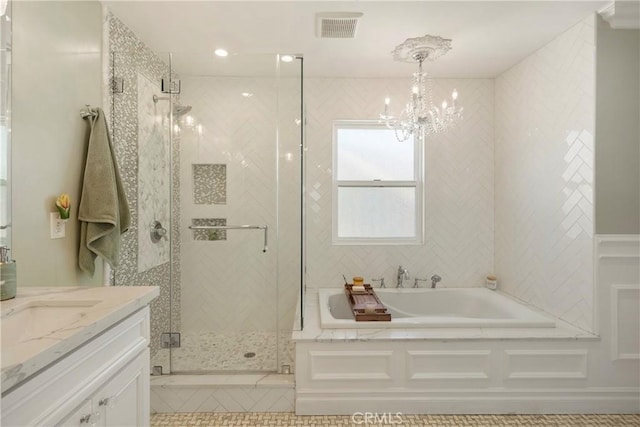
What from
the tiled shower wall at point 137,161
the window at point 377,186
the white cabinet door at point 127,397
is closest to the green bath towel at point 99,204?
the tiled shower wall at point 137,161

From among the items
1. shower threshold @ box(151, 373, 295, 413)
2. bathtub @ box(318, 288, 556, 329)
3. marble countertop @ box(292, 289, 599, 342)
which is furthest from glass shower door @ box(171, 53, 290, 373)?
bathtub @ box(318, 288, 556, 329)

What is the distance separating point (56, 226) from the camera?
1678mm

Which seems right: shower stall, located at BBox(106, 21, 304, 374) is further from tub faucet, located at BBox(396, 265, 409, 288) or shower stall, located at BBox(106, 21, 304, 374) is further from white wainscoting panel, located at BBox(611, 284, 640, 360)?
white wainscoting panel, located at BBox(611, 284, 640, 360)

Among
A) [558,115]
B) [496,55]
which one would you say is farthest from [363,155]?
[558,115]

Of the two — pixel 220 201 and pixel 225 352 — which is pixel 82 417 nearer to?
pixel 225 352

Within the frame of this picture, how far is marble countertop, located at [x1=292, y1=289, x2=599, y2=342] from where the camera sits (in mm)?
2164

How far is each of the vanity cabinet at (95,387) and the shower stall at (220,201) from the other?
120 cm

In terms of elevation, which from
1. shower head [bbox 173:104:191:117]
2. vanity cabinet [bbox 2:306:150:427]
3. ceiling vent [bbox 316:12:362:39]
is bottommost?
vanity cabinet [bbox 2:306:150:427]

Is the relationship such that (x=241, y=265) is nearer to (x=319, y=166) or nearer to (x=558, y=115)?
(x=319, y=166)

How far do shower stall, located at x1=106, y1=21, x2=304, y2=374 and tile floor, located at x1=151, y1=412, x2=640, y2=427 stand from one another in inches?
13.4

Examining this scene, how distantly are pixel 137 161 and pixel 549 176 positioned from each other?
291cm

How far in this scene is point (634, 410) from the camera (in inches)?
86.7

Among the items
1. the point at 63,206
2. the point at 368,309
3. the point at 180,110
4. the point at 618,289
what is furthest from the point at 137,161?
the point at 618,289

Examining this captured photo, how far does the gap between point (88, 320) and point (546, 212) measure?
2.84 m
